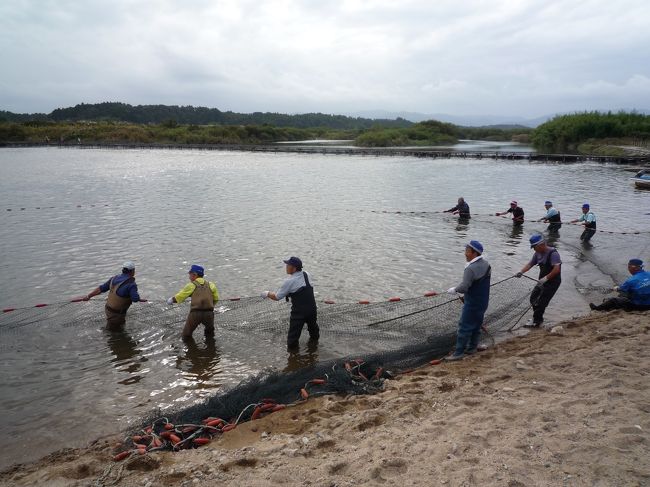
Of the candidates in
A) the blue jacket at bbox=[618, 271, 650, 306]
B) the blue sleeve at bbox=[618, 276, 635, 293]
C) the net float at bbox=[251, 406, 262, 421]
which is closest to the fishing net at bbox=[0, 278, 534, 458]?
the net float at bbox=[251, 406, 262, 421]

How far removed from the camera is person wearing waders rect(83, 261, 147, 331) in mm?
9576

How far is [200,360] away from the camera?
8.89 meters

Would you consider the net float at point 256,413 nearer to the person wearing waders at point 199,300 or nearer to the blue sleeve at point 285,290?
the blue sleeve at point 285,290

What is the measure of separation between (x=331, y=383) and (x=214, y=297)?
3470mm

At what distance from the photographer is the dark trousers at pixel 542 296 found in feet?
31.5

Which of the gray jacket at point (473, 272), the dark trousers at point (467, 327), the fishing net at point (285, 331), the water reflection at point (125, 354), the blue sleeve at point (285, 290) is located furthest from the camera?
the water reflection at point (125, 354)

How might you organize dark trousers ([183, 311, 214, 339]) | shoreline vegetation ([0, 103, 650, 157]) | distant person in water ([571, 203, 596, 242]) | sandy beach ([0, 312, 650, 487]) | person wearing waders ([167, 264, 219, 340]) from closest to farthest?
sandy beach ([0, 312, 650, 487]) → person wearing waders ([167, 264, 219, 340]) → dark trousers ([183, 311, 214, 339]) → distant person in water ([571, 203, 596, 242]) → shoreline vegetation ([0, 103, 650, 157])

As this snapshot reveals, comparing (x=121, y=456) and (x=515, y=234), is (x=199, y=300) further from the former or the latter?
(x=515, y=234)

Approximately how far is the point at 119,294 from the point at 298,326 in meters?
3.88

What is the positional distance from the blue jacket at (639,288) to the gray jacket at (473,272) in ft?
13.9

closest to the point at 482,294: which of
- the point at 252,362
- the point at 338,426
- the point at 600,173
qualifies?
the point at 338,426

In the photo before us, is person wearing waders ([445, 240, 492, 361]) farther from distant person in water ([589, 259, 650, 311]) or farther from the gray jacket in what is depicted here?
distant person in water ([589, 259, 650, 311])

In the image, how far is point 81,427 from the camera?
6855mm

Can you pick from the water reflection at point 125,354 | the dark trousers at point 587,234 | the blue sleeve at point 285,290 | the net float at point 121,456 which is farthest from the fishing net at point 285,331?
the dark trousers at point 587,234
